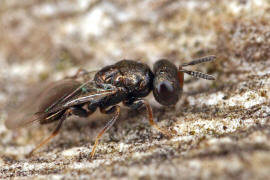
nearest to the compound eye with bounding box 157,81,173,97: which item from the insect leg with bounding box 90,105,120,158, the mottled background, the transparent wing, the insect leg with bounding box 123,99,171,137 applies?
the insect leg with bounding box 123,99,171,137

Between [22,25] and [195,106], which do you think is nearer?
[195,106]

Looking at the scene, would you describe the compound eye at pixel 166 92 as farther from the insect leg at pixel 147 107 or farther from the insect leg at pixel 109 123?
the insect leg at pixel 109 123

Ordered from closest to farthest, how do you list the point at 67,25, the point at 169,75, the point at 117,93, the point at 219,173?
the point at 219,173 → the point at 169,75 → the point at 117,93 → the point at 67,25

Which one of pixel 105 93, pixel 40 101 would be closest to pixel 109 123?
pixel 105 93

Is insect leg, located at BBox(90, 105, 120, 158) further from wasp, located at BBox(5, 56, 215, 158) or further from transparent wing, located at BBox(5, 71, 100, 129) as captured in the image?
transparent wing, located at BBox(5, 71, 100, 129)

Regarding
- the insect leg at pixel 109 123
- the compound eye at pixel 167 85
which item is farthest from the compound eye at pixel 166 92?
the insect leg at pixel 109 123

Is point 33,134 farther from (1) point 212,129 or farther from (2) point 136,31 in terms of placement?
(1) point 212,129

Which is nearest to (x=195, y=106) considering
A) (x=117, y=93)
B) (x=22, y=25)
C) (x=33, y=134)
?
(x=117, y=93)
